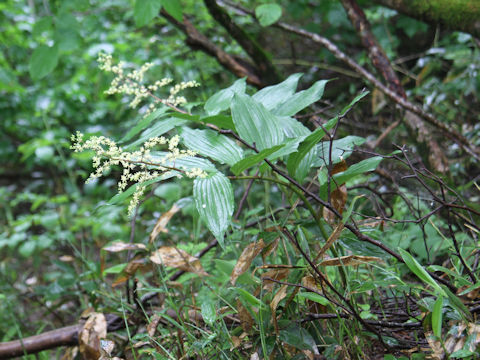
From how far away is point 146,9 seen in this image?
1.47 metres

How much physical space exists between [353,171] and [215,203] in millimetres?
323

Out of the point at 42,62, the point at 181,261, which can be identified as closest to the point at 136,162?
the point at 181,261

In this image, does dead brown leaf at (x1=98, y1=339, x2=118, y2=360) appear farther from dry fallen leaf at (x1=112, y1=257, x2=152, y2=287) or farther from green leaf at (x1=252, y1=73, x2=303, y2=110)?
green leaf at (x1=252, y1=73, x2=303, y2=110)

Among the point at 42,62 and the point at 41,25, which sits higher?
the point at 41,25

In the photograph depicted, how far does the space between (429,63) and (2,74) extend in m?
2.77

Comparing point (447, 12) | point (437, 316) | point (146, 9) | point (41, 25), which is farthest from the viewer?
point (41, 25)

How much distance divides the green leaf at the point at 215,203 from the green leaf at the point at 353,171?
0.24m

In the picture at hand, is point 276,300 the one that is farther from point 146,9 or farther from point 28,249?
point 28,249

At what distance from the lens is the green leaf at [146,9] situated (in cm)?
146

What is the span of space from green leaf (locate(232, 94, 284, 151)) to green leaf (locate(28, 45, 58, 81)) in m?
1.20

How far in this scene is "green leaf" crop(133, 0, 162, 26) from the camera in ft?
4.80

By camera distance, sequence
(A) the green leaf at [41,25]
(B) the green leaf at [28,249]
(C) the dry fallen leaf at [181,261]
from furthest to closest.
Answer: (B) the green leaf at [28,249] < (A) the green leaf at [41,25] < (C) the dry fallen leaf at [181,261]

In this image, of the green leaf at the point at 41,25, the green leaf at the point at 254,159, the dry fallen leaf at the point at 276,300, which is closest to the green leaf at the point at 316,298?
the dry fallen leaf at the point at 276,300

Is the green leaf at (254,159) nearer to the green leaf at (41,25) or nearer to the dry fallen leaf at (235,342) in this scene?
the dry fallen leaf at (235,342)
